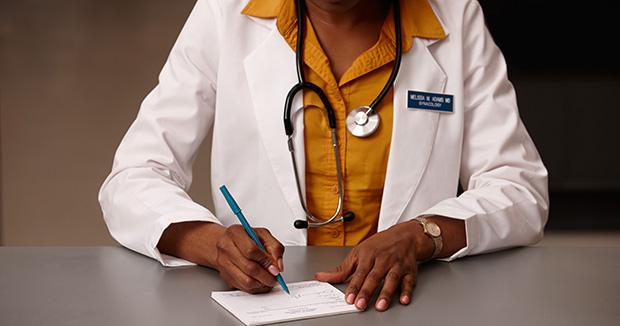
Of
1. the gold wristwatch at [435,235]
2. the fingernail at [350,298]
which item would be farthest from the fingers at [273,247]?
the gold wristwatch at [435,235]

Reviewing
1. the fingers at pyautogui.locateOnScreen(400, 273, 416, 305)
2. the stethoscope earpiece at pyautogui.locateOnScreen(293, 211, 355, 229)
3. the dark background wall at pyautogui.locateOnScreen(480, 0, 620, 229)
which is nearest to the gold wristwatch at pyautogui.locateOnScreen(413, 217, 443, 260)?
the fingers at pyautogui.locateOnScreen(400, 273, 416, 305)

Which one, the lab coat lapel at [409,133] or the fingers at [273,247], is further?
the lab coat lapel at [409,133]

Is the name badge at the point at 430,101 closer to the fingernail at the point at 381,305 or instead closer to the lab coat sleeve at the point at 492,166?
the lab coat sleeve at the point at 492,166

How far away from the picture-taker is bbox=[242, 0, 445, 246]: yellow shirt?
1.65 m

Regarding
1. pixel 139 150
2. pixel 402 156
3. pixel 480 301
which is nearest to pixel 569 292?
pixel 480 301

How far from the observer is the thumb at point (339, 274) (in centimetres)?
124

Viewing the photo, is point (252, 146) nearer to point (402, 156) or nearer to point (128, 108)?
point (402, 156)

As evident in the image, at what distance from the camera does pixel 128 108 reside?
3.38 metres

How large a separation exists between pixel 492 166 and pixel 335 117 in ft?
1.08

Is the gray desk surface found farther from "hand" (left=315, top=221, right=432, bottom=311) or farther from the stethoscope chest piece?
the stethoscope chest piece

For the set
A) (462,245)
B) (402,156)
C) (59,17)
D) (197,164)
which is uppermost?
(59,17)

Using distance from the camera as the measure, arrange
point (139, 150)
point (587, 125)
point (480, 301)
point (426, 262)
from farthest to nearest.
Answer: 1. point (587, 125)
2. point (139, 150)
3. point (426, 262)
4. point (480, 301)

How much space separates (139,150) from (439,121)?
61cm

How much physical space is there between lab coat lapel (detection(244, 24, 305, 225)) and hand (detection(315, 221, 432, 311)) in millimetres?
358
